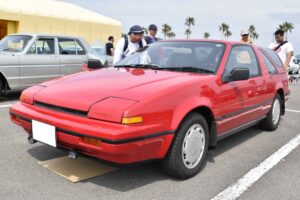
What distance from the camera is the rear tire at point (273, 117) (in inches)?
205

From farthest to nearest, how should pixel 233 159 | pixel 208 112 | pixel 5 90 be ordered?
pixel 5 90, pixel 233 159, pixel 208 112

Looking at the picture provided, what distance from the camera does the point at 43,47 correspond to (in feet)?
25.0

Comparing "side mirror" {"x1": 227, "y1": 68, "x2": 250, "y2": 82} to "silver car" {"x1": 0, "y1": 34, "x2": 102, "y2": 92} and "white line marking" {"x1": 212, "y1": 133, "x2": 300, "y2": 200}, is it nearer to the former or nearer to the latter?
"white line marking" {"x1": 212, "y1": 133, "x2": 300, "y2": 200}

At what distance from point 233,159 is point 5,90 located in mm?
5065

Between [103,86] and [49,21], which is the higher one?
[49,21]

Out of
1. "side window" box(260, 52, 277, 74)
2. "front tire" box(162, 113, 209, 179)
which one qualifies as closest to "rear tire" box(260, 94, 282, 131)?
"side window" box(260, 52, 277, 74)

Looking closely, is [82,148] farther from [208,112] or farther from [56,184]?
[208,112]

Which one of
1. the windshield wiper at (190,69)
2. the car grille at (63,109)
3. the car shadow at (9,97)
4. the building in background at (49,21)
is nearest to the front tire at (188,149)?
the windshield wiper at (190,69)

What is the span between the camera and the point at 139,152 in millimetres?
2777

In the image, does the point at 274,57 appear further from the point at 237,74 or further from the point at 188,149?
the point at 188,149

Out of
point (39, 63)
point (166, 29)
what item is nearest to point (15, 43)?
point (39, 63)

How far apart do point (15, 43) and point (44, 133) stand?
4965 mm

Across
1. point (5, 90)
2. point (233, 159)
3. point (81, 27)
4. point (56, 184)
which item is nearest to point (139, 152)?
point (56, 184)

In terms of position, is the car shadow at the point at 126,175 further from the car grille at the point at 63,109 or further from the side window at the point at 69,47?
the side window at the point at 69,47
